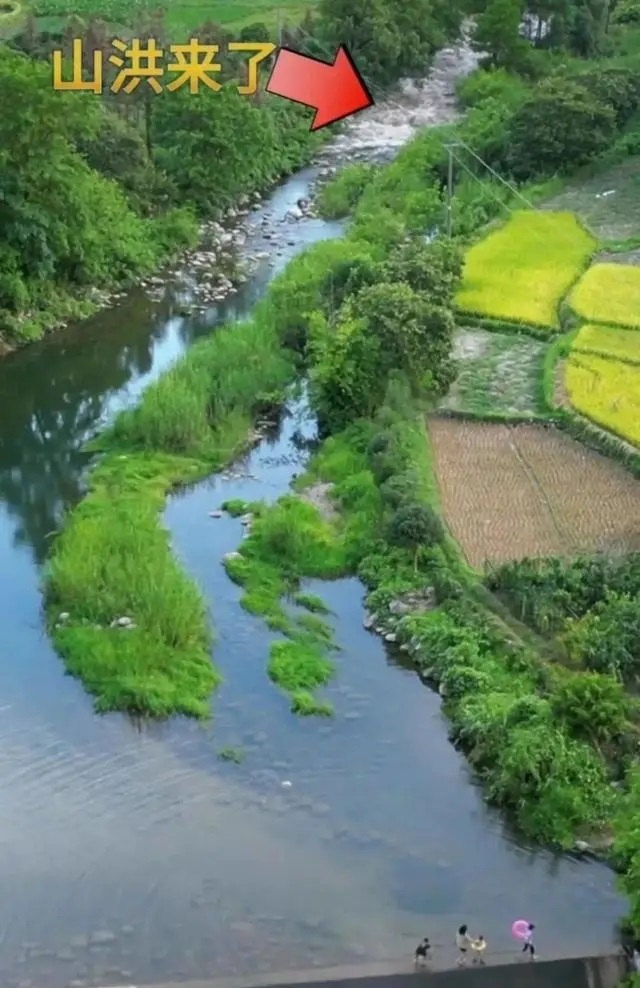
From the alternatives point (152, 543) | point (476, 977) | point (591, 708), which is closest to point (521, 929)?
point (476, 977)

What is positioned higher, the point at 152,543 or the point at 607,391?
the point at 607,391

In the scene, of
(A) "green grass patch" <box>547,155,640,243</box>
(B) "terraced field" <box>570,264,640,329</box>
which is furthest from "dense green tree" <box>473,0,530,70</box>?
(B) "terraced field" <box>570,264,640,329</box>

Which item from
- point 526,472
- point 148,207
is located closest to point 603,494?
point 526,472

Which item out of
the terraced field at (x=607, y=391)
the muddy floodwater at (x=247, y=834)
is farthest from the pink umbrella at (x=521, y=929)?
the terraced field at (x=607, y=391)

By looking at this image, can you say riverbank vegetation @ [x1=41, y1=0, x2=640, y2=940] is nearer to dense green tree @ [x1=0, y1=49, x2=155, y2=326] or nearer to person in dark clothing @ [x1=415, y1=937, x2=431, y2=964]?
person in dark clothing @ [x1=415, y1=937, x2=431, y2=964]

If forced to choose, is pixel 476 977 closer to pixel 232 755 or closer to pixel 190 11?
pixel 232 755

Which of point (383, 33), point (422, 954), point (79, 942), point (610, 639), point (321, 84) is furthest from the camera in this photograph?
point (383, 33)
